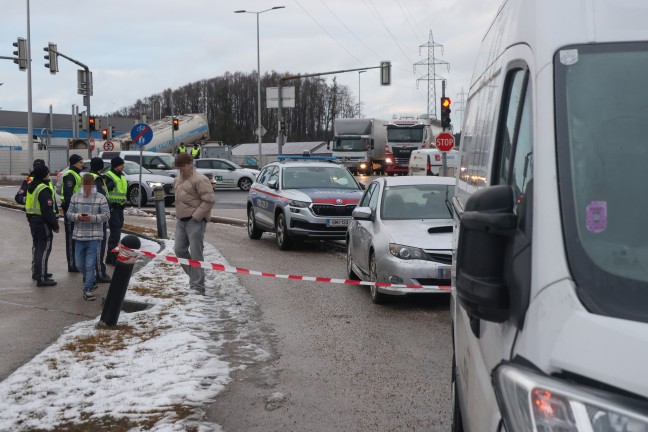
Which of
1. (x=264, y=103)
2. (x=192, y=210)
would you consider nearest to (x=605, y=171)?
(x=192, y=210)

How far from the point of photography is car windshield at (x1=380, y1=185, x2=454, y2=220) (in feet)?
36.9

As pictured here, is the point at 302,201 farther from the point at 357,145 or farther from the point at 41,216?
the point at 357,145

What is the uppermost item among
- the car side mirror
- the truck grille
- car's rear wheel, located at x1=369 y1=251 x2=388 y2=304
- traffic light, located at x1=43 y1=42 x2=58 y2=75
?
traffic light, located at x1=43 y1=42 x2=58 y2=75

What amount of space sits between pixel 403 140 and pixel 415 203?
4144cm

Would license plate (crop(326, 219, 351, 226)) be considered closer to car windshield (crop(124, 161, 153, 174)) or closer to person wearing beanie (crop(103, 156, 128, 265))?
person wearing beanie (crop(103, 156, 128, 265))

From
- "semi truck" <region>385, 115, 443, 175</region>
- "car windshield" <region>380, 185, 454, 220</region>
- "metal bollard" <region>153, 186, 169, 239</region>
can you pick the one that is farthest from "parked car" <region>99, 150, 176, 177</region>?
"car windshield" <region>380, 185, 454, 220</region>

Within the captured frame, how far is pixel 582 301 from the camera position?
7.48 feet

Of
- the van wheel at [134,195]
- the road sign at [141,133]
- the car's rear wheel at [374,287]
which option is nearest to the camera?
the car's rear wheel at [374,287]

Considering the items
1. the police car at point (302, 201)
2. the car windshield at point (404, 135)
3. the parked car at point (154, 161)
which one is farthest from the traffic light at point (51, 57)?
the car windshield at point (404, 135)

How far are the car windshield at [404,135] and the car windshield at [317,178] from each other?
35032 millimetres

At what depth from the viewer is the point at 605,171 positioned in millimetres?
2568

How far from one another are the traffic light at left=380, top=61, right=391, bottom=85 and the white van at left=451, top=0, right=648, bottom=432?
3795 cm

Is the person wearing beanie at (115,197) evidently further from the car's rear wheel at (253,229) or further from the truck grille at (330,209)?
the car's rear wheel at (253,229)

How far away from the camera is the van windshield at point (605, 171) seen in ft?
7.72
